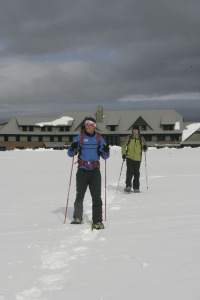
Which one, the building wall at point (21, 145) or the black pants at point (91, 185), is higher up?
the building wall at point (21, 145)

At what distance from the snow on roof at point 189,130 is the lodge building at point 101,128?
829 millimetres

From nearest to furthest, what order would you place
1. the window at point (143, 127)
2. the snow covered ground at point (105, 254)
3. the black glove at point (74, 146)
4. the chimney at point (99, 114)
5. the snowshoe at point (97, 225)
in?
the snow covered ground at point (105, 254), the snowshoe at point (97, 225), the black glove at point (74, 146), the window at point (143, 127), the chimney at point (99, 114)

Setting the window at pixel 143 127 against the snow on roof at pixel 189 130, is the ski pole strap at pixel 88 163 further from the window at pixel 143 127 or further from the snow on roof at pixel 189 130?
the snow on roof at pixel 189 130

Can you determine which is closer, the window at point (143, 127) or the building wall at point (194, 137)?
the building wall at point (194, 137)

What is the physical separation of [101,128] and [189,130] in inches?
664

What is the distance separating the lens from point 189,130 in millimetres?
66188

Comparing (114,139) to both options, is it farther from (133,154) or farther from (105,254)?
(105,254)

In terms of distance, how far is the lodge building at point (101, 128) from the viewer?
64812mm

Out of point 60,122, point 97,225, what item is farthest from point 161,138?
point 97,225

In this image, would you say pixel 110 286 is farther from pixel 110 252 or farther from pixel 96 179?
pixel 96 179

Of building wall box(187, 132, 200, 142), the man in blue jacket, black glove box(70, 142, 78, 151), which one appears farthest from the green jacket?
building wall box(187, 132, 200, 142)

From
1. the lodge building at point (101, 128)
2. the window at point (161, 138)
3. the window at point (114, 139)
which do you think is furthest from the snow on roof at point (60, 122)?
the window at point (161, 138)

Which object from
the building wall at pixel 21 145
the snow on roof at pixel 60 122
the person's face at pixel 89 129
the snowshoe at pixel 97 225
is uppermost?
the snow on roof at pixel 60 122

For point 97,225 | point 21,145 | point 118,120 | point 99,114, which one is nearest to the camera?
point 97,225
